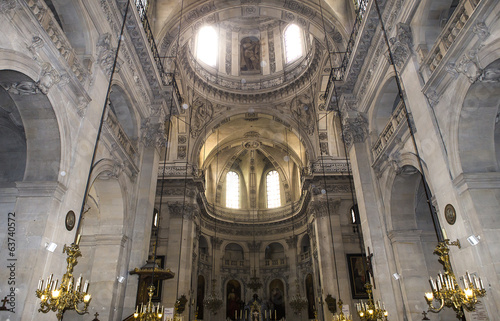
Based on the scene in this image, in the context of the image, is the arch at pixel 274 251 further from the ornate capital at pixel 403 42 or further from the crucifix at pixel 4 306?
the crucifix at pixel 4 306

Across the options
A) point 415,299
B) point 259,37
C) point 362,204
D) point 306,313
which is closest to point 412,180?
point 362,204

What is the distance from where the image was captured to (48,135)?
8094 millimetres

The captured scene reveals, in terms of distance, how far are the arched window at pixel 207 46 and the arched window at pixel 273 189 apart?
37.9 ft

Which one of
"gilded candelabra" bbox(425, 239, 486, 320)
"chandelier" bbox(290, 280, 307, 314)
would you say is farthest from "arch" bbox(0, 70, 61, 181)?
"chandelier" bbox(290, 280, 307, 314)

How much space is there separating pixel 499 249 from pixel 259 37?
23895 millimetres

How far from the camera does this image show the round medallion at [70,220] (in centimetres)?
802

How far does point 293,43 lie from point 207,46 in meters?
6.32

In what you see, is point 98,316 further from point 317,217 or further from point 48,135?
point 317,217

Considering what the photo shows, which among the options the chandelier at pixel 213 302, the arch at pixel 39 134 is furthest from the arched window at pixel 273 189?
the arch at pixel 39 134

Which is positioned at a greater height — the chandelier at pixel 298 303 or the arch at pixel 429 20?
the arch at pixel 429 20

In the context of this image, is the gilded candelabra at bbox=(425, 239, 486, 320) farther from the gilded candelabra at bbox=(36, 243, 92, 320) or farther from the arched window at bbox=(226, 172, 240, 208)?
the arched window at bbox=(226, 172, 240, 208)

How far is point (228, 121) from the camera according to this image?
85.0ft

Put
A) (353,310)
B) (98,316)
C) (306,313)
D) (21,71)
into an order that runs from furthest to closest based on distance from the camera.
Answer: (306,313) < (353,310) < (98,316) < (21,71)

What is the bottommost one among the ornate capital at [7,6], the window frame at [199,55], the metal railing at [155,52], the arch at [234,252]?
the ornate capital at [7,6]
